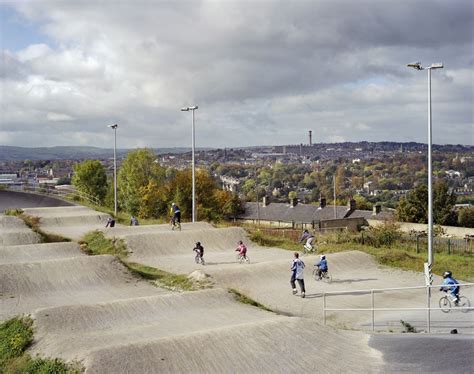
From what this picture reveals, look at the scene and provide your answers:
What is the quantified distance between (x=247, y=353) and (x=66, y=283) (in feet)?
36.2

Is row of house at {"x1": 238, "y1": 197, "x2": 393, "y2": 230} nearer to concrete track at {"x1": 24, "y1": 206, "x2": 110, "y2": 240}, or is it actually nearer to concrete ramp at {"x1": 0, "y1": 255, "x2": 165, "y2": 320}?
concrete track at {"x1": 24, "y1": 206, "x2": 110, "y2": 240}

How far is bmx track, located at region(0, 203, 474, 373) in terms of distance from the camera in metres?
12.1

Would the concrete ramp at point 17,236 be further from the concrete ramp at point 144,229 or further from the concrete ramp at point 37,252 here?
the concrete ramp at point 144,229

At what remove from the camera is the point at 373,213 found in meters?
70.5

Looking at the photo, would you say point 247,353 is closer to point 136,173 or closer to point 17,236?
point 17,236

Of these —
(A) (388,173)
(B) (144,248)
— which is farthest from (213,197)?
(A) (388,173)

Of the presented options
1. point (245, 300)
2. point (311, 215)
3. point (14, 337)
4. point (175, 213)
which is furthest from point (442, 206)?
point (14, 337)

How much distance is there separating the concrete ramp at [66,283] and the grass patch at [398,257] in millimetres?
10671

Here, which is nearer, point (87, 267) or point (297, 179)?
point (87, 267)

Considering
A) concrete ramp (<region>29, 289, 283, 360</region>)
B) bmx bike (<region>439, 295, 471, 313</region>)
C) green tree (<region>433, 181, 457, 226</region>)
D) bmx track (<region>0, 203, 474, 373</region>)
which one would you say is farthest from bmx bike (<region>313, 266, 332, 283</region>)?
green tree (<region>433, 181, 457, 226</region>)

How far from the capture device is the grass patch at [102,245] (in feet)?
93.0

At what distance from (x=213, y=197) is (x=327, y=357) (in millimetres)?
52294

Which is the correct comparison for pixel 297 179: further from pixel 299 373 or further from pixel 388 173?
pixel 299 373

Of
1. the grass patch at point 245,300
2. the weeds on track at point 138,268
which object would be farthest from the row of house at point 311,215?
the grass patch at point 245,300
